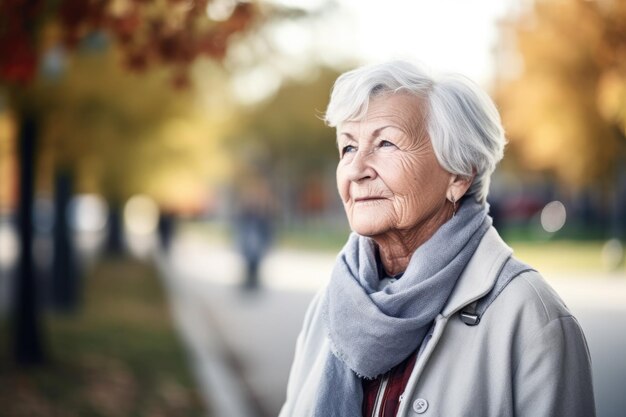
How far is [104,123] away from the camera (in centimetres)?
999

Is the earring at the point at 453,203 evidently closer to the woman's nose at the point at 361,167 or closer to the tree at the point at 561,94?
the woman's nose at the point at 361,167

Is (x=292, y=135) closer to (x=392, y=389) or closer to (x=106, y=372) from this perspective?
(x=106, y=372)

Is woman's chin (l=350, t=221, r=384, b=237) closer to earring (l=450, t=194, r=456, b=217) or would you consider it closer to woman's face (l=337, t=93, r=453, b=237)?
woman's face (l=337, t=93, r=453, b=237)

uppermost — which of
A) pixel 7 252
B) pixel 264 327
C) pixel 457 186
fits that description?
pixel 457 186

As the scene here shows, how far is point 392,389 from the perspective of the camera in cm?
225

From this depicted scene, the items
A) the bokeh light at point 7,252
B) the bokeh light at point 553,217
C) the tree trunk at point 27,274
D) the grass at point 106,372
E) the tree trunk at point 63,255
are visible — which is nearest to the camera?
the grass at point 106,372

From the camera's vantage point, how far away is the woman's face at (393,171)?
7.41 feet

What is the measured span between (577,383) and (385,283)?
0.65 m

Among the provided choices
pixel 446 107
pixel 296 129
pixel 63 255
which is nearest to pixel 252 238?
pixel 63 255

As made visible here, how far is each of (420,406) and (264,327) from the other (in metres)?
9.59

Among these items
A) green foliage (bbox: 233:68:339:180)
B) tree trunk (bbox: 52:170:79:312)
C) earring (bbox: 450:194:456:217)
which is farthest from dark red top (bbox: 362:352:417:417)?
green foliage (bbox: 233:68:339:180)

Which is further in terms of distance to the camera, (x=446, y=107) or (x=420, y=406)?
(x=446, y=107)

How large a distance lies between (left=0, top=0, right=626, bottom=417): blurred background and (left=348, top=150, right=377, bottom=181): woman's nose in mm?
323

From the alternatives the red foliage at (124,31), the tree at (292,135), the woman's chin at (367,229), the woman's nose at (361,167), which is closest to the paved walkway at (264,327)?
the red foliage at (124,31)
